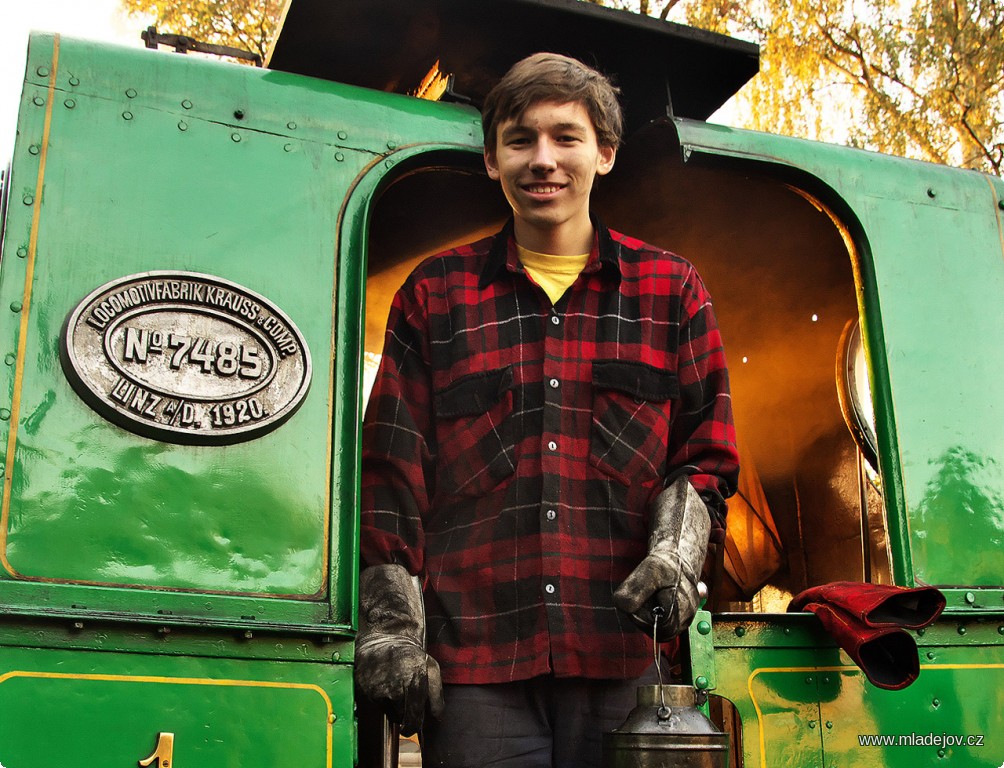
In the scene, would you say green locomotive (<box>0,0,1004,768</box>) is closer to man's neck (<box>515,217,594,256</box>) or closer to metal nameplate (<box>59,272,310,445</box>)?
metal nameplate (<box>59,272,310,445</box>)

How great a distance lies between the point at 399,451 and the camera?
8.93 feet

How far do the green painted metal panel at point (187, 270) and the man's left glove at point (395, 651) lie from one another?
0.18 feet

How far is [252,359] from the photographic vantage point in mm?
2643

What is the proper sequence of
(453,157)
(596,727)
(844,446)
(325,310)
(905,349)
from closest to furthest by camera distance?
(596,727) < (325,310) < (453,157) < (905,349) < (844,446)

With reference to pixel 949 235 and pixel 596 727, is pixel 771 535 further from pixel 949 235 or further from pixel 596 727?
pixel 596 727

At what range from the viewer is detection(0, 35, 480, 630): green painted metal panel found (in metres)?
2.43

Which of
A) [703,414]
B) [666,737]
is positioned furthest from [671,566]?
[703,414]

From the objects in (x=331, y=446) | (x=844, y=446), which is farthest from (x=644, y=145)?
(x=331, y=446)

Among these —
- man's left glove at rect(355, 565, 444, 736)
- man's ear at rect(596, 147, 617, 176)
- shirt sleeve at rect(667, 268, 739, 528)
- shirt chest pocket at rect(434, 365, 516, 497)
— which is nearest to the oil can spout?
man's left glove at rect(355, 565, 444, 736)

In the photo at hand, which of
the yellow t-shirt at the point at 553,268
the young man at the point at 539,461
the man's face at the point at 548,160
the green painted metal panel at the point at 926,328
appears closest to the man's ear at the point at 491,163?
the young man at the point at 539,461

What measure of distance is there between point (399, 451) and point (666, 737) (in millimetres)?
911

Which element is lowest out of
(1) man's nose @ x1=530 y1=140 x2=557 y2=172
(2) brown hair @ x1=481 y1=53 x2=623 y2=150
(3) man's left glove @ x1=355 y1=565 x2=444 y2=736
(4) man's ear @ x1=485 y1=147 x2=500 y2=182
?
(3) man's left glove @ x1=355 y1=565 x2=444 y2=736

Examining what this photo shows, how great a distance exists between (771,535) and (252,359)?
2.47m

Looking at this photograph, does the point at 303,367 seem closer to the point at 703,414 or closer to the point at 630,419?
the point at 630,419
